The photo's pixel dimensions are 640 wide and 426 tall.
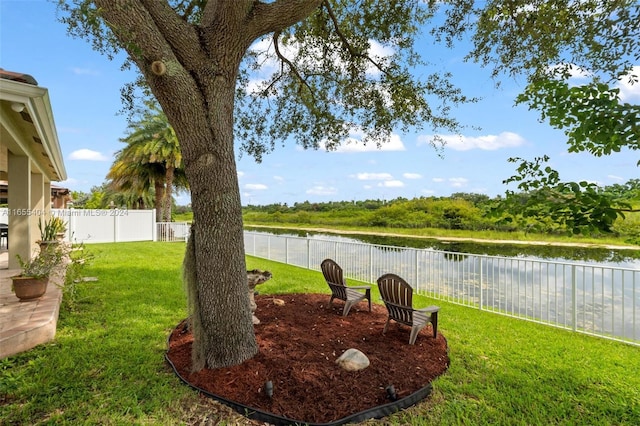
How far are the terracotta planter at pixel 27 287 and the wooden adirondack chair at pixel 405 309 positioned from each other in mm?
4978

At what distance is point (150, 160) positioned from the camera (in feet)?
58.3

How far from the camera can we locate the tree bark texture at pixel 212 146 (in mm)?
3020

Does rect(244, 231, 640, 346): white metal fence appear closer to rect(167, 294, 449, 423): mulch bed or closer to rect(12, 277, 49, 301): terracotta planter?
rect(167, 294, 449, 423): mulch bed

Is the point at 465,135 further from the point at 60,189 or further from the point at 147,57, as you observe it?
the point at 60,189

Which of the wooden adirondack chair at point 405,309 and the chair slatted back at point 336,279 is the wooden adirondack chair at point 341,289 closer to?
the chair slatted back at point 336,279

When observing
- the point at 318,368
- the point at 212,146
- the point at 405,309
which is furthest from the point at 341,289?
the point at 212,146

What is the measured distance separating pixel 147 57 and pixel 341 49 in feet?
15.6

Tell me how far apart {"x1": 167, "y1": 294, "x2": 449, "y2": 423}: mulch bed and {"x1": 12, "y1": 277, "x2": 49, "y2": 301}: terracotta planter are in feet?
7.47

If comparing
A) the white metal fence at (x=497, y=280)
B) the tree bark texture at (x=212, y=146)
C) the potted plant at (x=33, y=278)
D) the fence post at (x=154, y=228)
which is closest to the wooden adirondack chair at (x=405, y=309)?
the tree bark texture at (x=212, y=146)

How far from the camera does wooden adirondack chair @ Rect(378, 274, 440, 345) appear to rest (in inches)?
→ 160

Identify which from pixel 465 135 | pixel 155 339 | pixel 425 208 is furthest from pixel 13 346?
pixel 425 208

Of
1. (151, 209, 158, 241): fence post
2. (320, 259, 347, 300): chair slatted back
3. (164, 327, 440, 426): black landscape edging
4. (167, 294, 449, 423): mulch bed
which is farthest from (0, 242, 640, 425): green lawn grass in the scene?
(151, 209, 158, 241): fence post

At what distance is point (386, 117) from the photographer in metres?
6.72

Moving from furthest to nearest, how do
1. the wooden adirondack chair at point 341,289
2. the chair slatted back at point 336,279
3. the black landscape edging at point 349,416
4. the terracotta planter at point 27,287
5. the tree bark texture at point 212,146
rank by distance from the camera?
the chair slatted back at point 336,279 < the wooden adirondack chair at point 341,289 < the terracotta planter at point 27,287 < the tree bark texture at point 212,146 < the black landscape edging at point 349,416
